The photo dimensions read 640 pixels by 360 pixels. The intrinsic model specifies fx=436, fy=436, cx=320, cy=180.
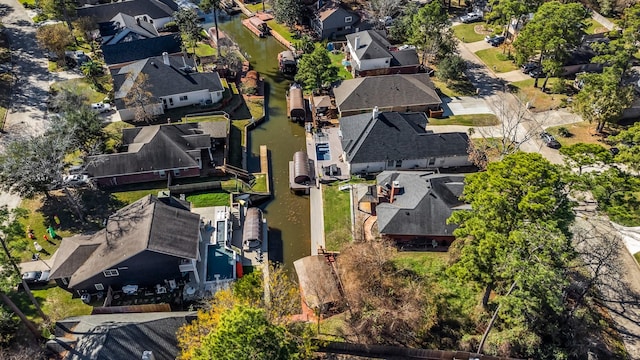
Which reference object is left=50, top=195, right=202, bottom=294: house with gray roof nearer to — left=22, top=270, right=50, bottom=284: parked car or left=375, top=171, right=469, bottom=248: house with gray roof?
left=22, top=270, right=50, bottom=284: parked car

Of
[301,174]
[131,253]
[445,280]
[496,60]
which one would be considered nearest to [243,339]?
[131,253]

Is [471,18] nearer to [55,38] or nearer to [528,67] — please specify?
[528,67]

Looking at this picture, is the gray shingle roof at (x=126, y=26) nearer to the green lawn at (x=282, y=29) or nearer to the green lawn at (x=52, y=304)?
the green lawn at (x=282, y=29)

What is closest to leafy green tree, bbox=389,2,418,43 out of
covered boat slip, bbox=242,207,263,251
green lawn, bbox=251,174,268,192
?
green lawn, bbox=251,174,268,192

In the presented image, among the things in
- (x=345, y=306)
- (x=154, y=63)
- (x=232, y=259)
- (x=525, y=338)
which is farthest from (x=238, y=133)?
(x=525, y=338)

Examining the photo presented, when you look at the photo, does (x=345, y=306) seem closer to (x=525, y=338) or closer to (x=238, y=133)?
(x=525, y=338)
